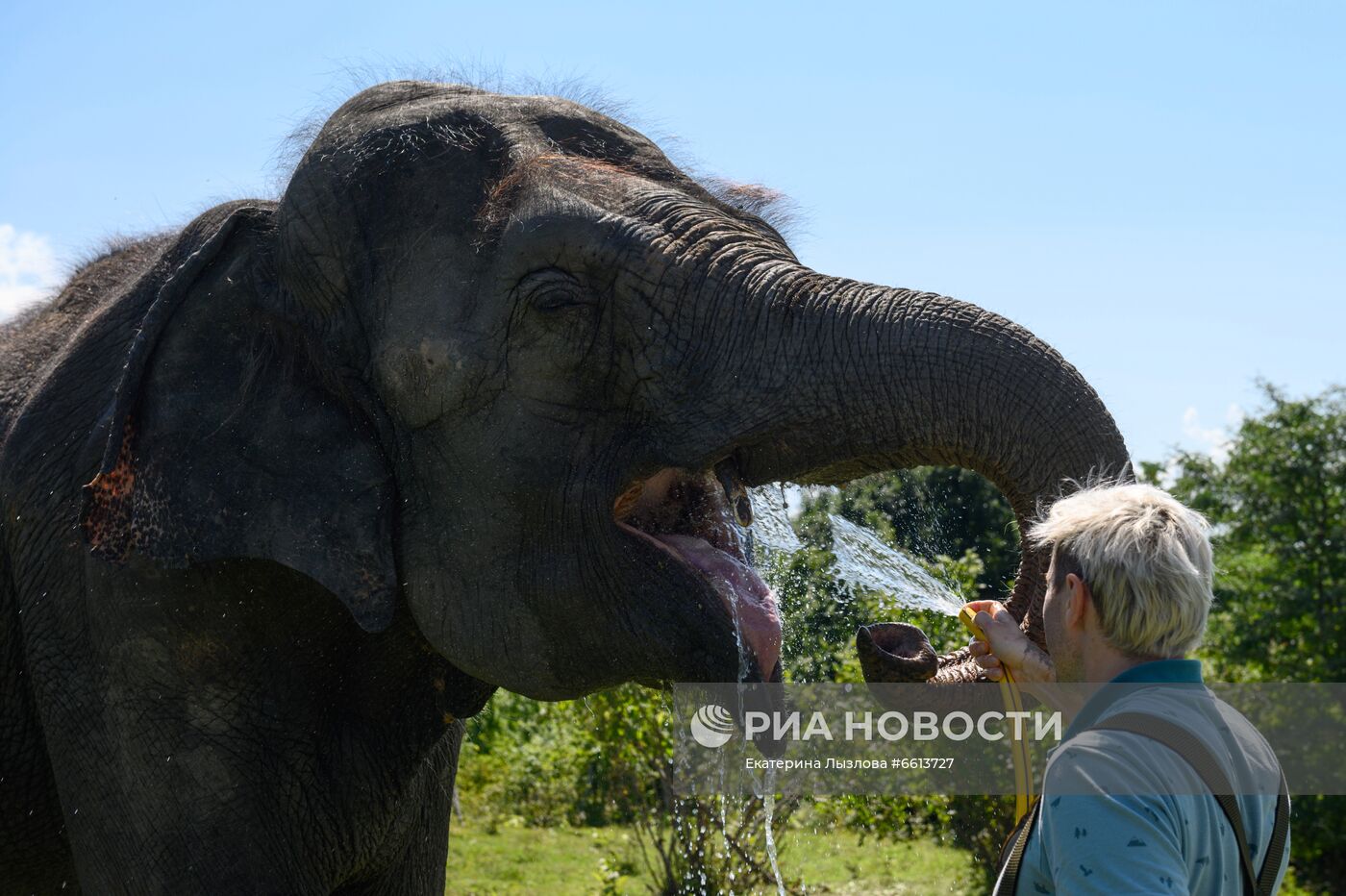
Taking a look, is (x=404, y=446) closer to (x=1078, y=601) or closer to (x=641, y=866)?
(x=1078, y=601)

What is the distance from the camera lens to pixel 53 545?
12.7ft

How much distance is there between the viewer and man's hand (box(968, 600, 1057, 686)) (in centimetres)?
286

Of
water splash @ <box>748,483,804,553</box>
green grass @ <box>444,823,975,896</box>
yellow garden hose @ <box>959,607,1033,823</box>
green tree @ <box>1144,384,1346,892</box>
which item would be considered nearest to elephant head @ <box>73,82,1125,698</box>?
water splash @ <box>748,483,804,553</box>

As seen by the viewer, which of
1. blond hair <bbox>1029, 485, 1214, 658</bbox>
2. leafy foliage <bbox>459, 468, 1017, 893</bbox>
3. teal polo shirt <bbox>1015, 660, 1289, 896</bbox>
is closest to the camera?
teal polo shirt <bbox>1015, 660, 1289, 896</bbox>

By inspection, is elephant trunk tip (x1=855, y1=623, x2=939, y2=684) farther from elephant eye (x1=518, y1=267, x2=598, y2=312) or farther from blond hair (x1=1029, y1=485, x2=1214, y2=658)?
elephant eye (x1=518, y1=267, x2=598, y2=312)

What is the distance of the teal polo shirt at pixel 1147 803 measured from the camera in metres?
2.12

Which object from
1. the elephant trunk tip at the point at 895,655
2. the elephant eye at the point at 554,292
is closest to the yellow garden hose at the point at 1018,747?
the elephant trunk tip at the point at 895,655

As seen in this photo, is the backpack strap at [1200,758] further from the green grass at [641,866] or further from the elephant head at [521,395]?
the green grass at [641,866]

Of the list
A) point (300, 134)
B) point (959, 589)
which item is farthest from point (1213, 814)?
point (959, 589)

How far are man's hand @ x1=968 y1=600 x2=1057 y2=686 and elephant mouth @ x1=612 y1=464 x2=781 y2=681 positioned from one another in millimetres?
466

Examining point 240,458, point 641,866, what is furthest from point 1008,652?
point 641,866

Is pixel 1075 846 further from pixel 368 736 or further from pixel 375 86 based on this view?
pixel 375 86

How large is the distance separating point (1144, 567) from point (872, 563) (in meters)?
1.97

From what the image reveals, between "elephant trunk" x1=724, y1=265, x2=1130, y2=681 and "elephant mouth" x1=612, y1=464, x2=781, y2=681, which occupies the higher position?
"elephant trunk" x1=724, y1=265, x2=1130, y2=681
